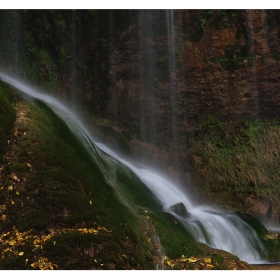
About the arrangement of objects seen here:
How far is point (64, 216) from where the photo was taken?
5.69m

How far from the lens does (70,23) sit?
15.7m

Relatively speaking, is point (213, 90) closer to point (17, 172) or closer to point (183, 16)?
point (183, 16)

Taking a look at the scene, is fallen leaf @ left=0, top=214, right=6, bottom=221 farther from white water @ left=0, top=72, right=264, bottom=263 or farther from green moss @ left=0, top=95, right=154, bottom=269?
white water @ left=0, top=72, right=264, bottom=263

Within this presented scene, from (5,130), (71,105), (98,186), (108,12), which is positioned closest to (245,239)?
(98,186)

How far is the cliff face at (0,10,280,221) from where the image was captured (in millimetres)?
14672

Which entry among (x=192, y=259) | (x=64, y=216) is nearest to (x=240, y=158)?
(x=192, y=259)

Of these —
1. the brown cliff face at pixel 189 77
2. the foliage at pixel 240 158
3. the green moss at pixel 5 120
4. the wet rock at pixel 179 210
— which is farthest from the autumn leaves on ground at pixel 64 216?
the brown cliff face at pixel 189 77

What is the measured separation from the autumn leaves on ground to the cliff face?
25.8 feet

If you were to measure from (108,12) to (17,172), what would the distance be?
39.1 ft

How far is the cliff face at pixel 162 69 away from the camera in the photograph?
48.1 feet

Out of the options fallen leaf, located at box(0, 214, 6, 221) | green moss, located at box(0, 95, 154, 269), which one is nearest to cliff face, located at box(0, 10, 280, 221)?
green moss, located at box(0, 95, 154, 269)

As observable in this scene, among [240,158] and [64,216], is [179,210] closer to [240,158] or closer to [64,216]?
[64,216]

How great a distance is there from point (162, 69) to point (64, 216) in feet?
36.7

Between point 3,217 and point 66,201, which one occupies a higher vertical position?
point 66,201
